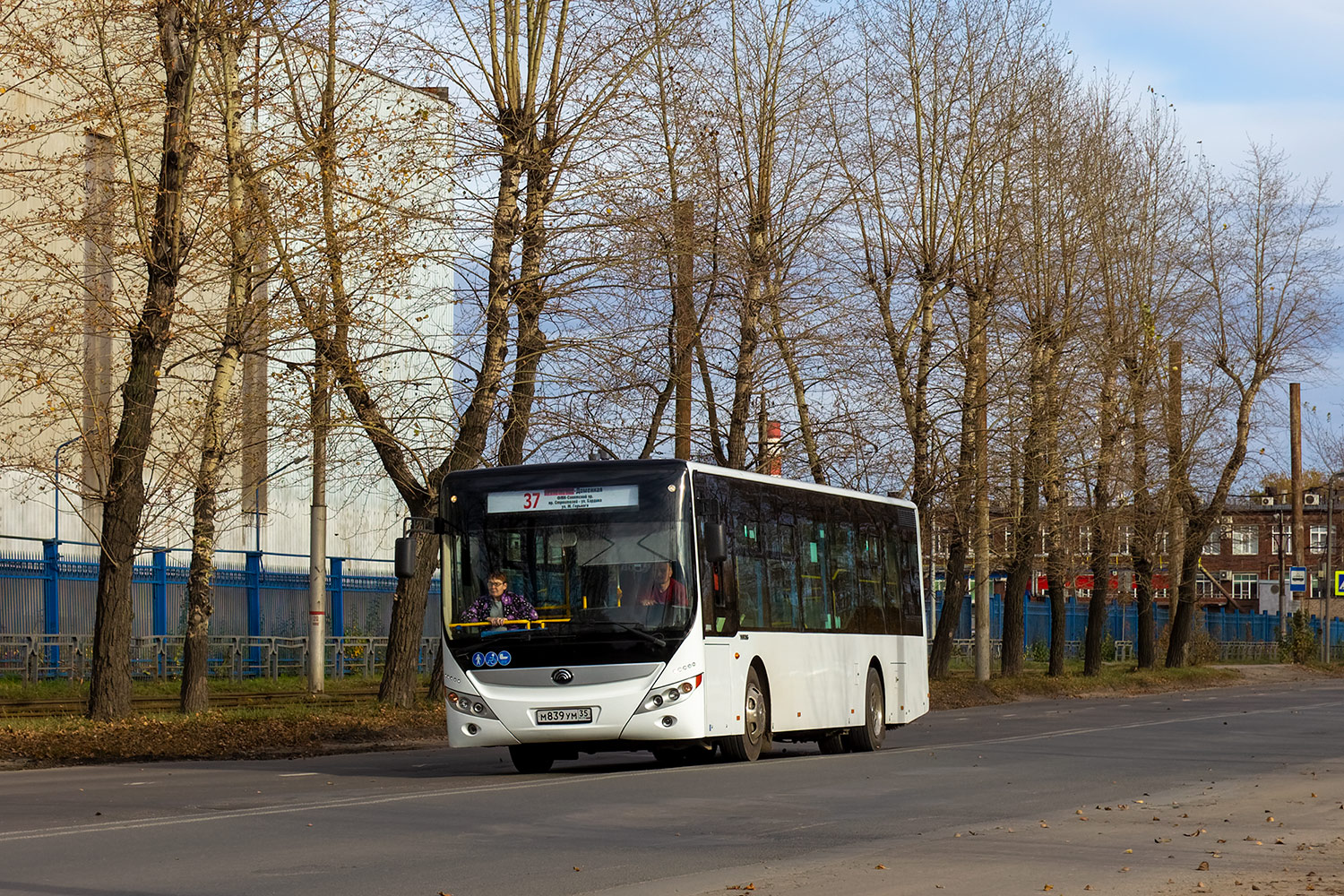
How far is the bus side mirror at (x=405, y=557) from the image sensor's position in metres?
17.2

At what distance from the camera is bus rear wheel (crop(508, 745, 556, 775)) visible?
58.7 feet

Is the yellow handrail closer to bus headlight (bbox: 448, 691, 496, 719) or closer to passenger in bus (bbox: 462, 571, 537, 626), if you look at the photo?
passenger in bus (bbox: 462, 571, 537, 626)

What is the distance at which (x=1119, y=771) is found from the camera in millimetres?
17312

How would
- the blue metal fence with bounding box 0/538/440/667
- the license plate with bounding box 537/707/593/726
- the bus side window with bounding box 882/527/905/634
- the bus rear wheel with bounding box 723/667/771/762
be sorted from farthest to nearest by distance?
1. the blue metal fence with bounding box 0/538/440/667
2. the bus side window with bounding box 882/527/905/634
3. the bus rear wheel with bounding box 723/667/771/762
4. the license plate with bounding box 537/707/593/726

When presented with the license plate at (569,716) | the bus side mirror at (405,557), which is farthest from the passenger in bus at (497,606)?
the license plate at (569,716)

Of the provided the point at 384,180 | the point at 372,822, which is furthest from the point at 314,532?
the point at 372,822

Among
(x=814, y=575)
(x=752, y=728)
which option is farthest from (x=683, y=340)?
(x=752, y=728)

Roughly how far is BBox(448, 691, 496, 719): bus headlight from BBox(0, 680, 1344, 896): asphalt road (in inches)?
24.8

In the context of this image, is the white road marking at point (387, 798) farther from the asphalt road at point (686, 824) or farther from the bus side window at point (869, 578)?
the bus side window at point (869, 578)

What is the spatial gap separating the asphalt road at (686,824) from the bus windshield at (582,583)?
138 cm

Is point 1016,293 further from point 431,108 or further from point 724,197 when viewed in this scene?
point 431,108

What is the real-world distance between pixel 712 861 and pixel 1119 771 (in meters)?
8.24

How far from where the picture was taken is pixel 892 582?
23219 mm

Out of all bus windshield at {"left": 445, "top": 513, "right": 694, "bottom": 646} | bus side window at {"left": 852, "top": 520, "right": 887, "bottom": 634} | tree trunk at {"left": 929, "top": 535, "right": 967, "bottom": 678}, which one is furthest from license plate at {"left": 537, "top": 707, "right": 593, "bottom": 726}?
tree trunk at {"left": 929, "top": 535, "right": 967, "bottom": 678}
